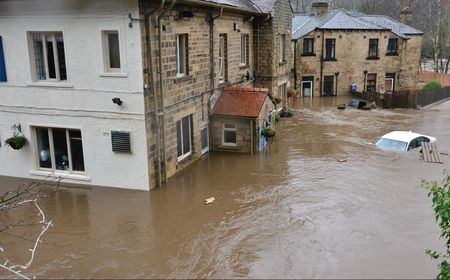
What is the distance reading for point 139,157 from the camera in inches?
544

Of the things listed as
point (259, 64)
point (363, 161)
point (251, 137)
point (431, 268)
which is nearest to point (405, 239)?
point (431, 268)

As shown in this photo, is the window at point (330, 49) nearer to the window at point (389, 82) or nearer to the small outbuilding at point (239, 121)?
the window at point (389, 82)

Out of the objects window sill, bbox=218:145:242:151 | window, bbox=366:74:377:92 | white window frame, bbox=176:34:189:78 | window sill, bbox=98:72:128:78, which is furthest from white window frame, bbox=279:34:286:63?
window sill, bbox=98:72:128:78

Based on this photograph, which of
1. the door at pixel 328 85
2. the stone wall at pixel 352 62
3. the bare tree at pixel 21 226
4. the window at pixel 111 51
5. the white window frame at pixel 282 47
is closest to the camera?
the bare tree at pixel 21 226

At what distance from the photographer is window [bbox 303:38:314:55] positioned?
3719 cm

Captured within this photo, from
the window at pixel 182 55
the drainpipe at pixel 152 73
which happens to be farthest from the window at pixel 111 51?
the window at pixel 182 55

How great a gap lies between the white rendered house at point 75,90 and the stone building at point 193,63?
0.57m

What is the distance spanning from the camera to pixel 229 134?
19.2m

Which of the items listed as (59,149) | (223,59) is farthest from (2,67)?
(223,59)

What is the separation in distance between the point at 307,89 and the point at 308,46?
3698 millimetres

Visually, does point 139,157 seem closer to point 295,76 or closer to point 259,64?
point 259,64

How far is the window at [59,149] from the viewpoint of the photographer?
581 inches

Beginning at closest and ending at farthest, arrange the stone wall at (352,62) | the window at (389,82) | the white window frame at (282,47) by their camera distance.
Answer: the white window frame at (282,47) < the stone wall at (352,62) < the window at (389,82)

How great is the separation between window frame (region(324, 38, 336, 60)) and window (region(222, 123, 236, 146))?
21416mm
